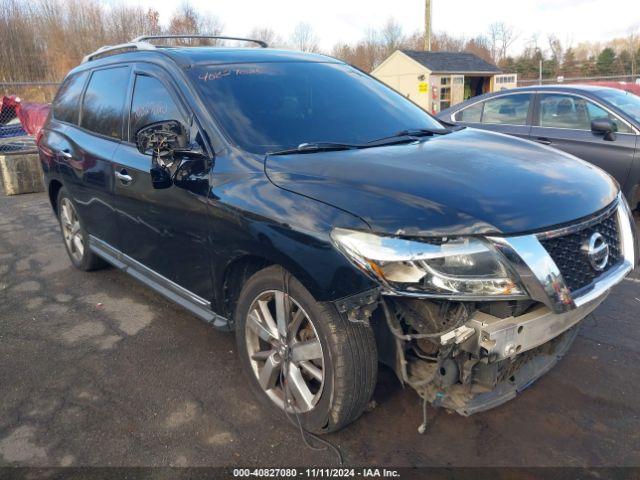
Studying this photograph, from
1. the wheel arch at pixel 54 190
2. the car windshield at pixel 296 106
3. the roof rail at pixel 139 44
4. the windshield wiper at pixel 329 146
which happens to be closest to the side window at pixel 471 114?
the roof rail at pixel 139 44

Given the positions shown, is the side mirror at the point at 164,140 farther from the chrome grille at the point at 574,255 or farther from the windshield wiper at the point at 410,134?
the chrome grille at the point at 574,255

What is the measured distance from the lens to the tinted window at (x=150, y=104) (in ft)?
10.3

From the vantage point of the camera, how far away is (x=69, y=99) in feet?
15.7

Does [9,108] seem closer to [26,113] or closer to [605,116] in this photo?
[26,113]

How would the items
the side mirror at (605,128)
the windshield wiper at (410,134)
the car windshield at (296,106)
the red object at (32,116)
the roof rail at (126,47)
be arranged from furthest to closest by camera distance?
the red object at (32,116) < the side mirror at (605,128) < the roof rail at (126,47) < the windshield wiper at (410,134) < the car windshield at (296,106)

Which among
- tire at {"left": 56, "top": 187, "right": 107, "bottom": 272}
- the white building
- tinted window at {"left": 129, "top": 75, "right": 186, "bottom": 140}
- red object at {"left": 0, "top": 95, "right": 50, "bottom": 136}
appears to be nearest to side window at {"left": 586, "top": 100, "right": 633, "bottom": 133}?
tinted window at {"left": 129, "top": 75, "right": 186, "bottom": 140}

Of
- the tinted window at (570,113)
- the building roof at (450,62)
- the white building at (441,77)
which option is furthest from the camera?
the building roof at (450,62)

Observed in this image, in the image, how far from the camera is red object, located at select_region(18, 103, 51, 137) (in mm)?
12693

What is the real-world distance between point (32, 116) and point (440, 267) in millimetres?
13755

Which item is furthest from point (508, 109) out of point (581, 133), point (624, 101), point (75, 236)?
point (75, 236)

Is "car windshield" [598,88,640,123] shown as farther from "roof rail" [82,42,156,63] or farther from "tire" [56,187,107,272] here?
"tire" [56,187,107,272]

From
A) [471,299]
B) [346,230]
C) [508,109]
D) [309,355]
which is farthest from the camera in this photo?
[508,109]

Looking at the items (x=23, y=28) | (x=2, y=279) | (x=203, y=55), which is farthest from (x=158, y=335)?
(x=23, y=28)

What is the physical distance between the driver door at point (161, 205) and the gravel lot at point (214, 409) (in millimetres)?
570
